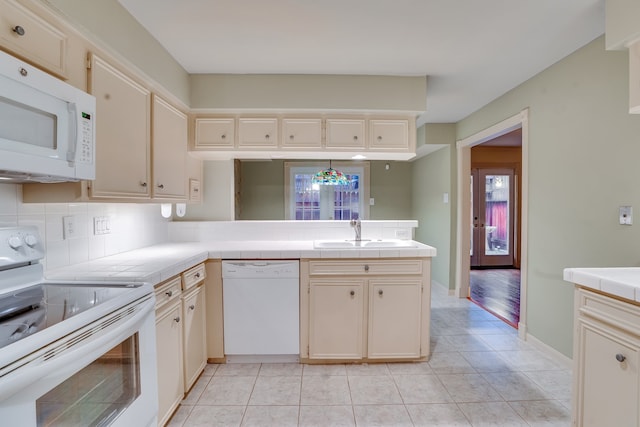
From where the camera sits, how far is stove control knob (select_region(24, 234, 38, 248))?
132 centimetres

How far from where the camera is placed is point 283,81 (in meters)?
2.57

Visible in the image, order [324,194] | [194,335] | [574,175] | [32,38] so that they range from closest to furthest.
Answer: [32,38] < [194,335] < [574,175] < [324,194]

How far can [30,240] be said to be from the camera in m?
1.33

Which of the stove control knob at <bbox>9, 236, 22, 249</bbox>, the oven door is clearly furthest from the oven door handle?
the stove control knob at <bbox>9, 236, 22, 249</bbox>

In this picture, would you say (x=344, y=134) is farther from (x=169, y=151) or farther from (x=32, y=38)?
(x=32, y=38)

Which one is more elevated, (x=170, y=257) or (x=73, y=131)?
(x=73, y=131)

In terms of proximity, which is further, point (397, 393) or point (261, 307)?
point (261, 307)

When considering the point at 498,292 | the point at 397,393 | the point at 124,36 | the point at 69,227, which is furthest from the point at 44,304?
the point at 498,292

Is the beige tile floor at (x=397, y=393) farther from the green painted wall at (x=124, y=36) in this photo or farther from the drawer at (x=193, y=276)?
the green painted wall at (x=124, y=36)

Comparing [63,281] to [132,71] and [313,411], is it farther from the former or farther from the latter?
[313,411]

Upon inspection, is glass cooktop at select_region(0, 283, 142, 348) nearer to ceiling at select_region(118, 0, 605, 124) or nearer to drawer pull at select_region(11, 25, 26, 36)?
drawer pull at select_region(11, 25, 26, 36)

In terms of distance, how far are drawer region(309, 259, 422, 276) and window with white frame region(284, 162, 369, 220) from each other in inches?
127

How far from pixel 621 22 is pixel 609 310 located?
1.47 metres

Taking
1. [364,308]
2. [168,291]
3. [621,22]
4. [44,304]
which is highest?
[621,22]
